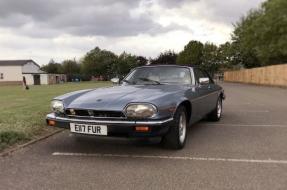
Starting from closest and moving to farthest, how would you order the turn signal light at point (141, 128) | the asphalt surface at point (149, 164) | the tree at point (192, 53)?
the asphalt surface at point (149, 164)
the turn signal light at point (141, 128)
the tree at point (192, 53)

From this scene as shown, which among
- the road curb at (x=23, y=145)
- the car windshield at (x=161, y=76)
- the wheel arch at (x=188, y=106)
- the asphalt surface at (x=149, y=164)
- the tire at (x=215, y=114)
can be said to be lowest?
the asphalt surface at (x=149, y=164)

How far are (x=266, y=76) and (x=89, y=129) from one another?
1517 inches

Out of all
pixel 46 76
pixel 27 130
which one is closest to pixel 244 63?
pixel 46 76

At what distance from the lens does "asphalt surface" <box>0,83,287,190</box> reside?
174 inches

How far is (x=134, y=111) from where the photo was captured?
535 cm

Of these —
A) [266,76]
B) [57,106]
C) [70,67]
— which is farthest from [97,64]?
[57,106]

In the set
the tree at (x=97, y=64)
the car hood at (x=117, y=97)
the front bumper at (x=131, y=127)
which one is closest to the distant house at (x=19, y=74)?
the tree at (x=97, y=64)

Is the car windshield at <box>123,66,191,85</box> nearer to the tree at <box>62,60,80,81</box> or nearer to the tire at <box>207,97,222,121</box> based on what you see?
the tire at <box>207,97,222,121</box>

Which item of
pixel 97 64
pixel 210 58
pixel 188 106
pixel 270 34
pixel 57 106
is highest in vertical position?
pixel 270 34

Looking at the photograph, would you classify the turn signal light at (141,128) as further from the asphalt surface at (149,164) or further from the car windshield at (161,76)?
the car windshield at (161,76)

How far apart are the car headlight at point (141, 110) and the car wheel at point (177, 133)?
1.56ft

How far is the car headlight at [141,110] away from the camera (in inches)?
210

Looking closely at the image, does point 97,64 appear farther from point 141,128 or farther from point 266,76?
point 141,128

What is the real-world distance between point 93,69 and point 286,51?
74759 mm
